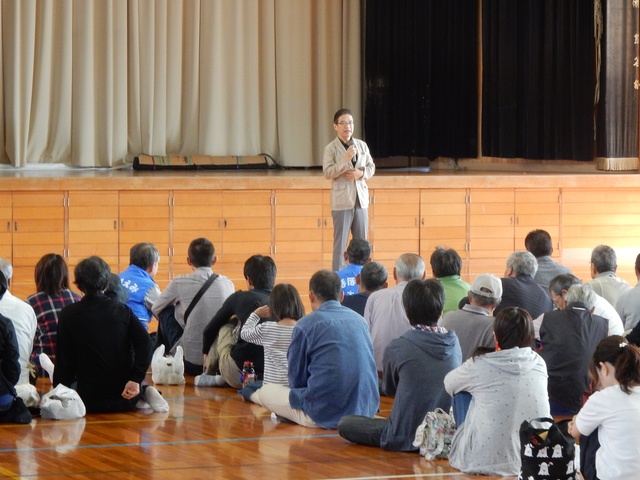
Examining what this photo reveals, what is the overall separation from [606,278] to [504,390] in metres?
2.57

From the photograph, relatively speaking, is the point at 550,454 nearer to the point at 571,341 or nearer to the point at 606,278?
the point at 571,341

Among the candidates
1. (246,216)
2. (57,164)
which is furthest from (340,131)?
(57,164)

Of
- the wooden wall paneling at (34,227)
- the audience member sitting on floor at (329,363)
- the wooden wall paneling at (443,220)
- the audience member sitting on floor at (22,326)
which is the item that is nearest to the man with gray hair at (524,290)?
the audience member sitting on floor at (329,363)

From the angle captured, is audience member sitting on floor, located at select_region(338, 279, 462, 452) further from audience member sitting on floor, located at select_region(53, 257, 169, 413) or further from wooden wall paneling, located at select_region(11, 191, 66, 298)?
wooden wall paneling, located at select_region(11, 191, 66, 298)

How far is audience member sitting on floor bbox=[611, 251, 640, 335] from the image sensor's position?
22.8 feet

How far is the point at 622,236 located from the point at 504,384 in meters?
7.09

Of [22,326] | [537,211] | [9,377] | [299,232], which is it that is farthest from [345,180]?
[9,377]

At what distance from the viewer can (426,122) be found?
46.3 ft

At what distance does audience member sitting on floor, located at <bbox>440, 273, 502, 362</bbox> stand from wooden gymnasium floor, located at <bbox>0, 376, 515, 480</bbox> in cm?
78

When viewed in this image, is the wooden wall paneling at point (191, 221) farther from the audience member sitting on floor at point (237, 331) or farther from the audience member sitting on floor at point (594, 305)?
the audience member sitting on floor at point (594, 305)

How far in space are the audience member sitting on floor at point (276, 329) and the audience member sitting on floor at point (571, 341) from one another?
1.41 meters

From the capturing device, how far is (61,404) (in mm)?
6203

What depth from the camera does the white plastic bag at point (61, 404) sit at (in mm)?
6199

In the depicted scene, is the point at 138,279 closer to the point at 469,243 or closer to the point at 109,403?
the point at 109,403
